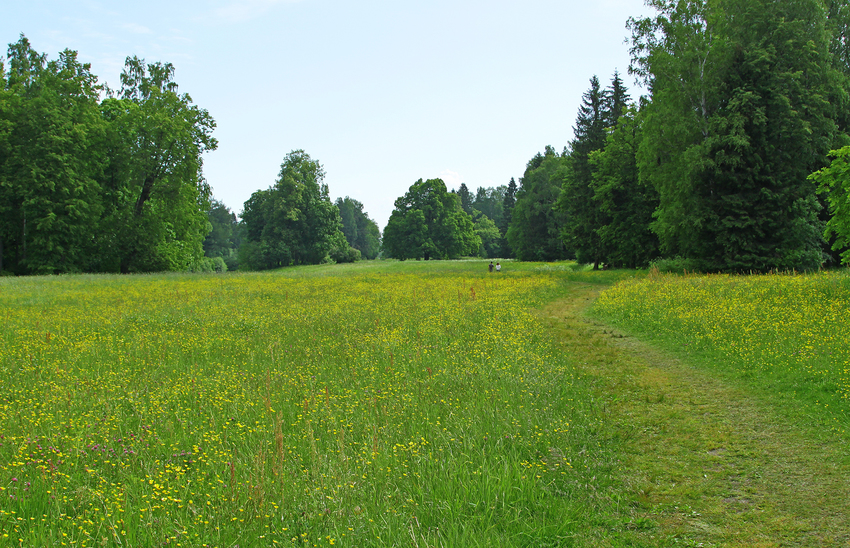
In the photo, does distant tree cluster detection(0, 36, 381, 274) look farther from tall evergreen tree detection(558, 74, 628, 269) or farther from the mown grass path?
the mown grass path

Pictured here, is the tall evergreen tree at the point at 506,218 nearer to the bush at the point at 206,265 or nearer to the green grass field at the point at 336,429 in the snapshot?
the bush at the point at 206,265

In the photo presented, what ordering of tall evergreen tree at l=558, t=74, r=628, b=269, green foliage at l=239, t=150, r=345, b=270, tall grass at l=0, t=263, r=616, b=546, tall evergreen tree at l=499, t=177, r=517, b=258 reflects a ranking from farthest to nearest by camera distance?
tall evergreen tree at l=499, t=177, r=517, b=258 < green foliage at l=239, t=150, r=345, b=270 < tall evergreen tree at l=558, t=74, r=628, b=269 < tall grass at l=0, t=263, r=616, b=546

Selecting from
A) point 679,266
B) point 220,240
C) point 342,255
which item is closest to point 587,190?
point 679,266

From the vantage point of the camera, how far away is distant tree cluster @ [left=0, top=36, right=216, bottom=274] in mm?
39469

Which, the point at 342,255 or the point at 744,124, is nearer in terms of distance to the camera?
the point at 744,124

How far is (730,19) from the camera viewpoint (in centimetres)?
2773

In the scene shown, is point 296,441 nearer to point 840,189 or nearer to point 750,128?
point 840,189

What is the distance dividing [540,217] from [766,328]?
59877 millimetres

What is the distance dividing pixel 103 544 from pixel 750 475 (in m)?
5.73

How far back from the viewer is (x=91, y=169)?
42.8 m

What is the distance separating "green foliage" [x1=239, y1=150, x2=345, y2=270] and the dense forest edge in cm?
2168

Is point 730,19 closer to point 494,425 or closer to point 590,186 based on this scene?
point 590,186

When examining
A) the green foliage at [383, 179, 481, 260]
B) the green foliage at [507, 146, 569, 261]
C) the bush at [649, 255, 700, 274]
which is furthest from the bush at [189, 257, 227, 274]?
the green foliage at [507, 146, 569, 261]

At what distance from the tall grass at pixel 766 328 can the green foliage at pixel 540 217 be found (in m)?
49.2
